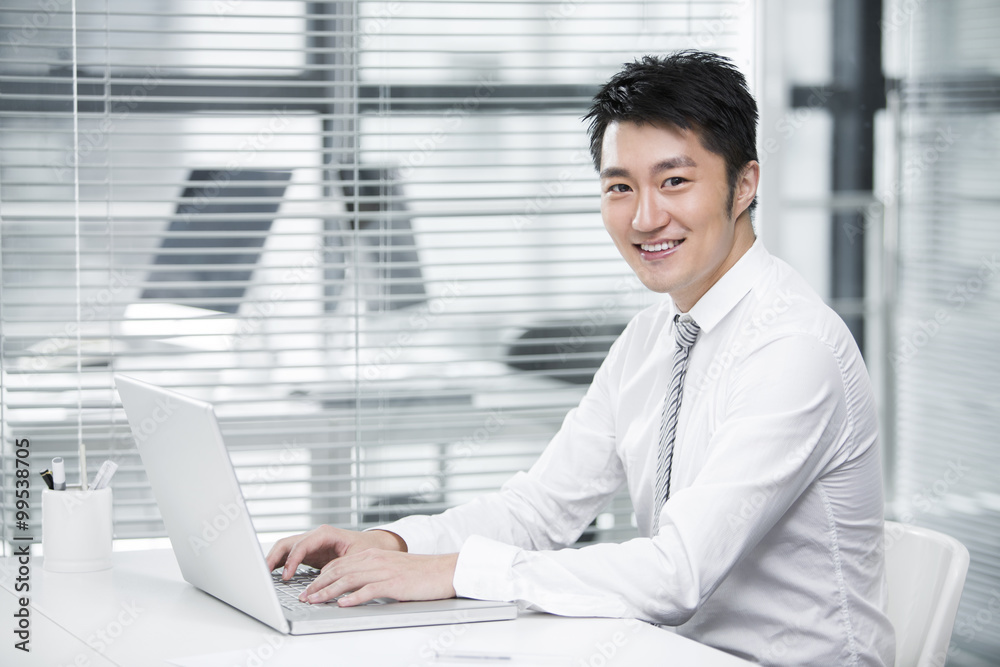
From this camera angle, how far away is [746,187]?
5.37ft

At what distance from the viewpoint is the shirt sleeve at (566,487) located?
67.4 inches

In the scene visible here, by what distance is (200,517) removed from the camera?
1.29 m

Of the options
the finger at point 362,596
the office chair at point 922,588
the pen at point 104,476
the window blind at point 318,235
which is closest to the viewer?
the finger at point 362,596

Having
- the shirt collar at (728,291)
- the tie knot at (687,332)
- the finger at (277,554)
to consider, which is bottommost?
the finger at (277,554)

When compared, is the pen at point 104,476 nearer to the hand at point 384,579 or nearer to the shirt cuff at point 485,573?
the hand at point 384,579

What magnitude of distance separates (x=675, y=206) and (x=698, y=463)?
407 millimetres

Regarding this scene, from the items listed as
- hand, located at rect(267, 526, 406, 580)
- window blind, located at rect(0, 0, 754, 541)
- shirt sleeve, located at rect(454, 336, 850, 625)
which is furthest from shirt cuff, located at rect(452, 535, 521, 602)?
window blind, located at rect(0, 0, 754, 541)

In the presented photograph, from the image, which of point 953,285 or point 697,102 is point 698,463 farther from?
point 953,285

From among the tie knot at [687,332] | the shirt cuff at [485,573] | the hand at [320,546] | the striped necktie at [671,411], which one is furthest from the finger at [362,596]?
the tie knot at [687,332]

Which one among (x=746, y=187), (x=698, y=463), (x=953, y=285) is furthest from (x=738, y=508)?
(x=953, y=285)

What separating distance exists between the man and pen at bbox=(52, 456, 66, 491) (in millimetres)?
346

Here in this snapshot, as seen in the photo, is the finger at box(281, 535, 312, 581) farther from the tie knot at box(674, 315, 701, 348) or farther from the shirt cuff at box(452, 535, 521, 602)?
the tie knot at box(674, 315, 701, 348)

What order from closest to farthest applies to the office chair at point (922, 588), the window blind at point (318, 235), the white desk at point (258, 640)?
the white desk at point (258, 640) < the office chair at point (922, 588) < the window blind at point (318, 235)

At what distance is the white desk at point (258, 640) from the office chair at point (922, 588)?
46cm
